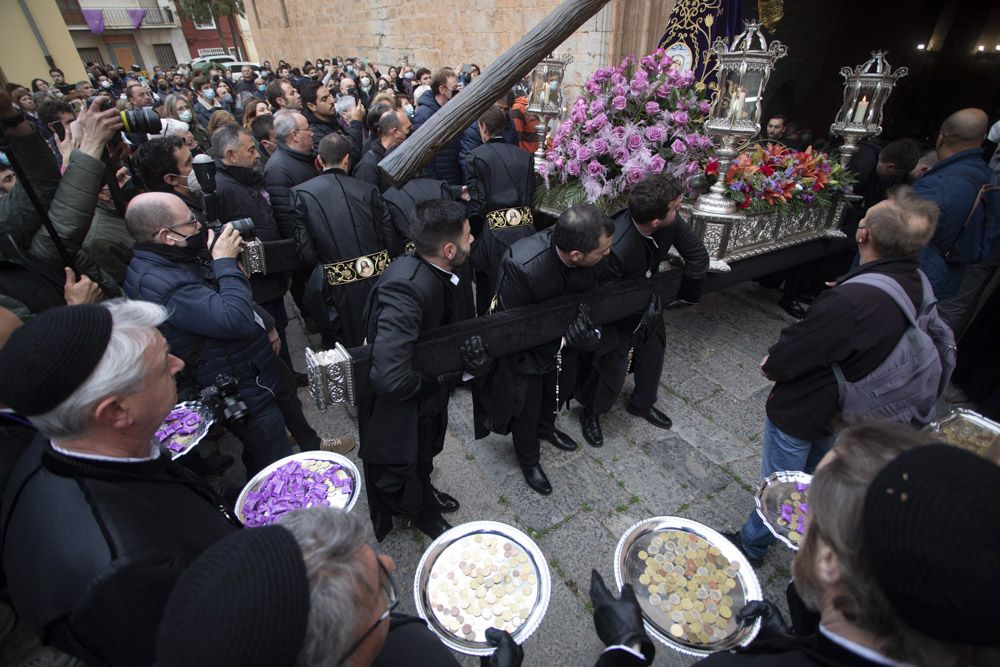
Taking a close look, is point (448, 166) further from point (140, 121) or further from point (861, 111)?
point (861, 111)

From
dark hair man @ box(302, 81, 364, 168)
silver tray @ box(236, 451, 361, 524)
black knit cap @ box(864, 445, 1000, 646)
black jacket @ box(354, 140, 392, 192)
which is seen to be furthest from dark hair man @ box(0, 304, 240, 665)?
dark hair man @ box(302, 81, 364, 168)

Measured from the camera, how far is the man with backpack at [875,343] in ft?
6.79

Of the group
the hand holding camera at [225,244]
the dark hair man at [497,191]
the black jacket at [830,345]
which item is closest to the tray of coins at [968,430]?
the black jacket at [830,345]

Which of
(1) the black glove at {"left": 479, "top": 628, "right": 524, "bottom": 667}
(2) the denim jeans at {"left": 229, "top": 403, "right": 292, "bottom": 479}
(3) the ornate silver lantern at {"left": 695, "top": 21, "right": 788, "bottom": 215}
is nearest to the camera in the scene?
(1) the black glove at {"left": 479, "top": 628, "right": 524, "bottom": 667}

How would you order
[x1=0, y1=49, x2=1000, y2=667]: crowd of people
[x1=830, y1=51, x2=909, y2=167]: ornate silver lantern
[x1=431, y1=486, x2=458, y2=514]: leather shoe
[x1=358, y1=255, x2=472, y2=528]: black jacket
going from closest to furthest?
[x1=0, y1=49, x2=1000, y2=667]: crowd of people → [x1=358, y1=255, x2=472, y2=528]: black jacket → [x1=431, y1=486, x2=458, y2=514]: leather shoe → [x1=830, y1=51, x2=909, y2=167]: ornate silver lantern

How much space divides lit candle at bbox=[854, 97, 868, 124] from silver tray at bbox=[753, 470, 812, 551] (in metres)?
4.39

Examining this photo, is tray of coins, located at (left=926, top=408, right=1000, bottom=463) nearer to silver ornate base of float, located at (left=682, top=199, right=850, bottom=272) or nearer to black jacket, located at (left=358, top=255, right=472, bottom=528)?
silver ornate base of float, located at (left=682, top=199, right=850, bottom=272)

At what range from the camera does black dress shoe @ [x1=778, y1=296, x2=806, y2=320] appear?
5.29m

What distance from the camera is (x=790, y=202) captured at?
4.09 metres

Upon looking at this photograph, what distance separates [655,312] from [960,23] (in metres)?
13.1

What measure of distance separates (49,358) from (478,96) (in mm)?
2288

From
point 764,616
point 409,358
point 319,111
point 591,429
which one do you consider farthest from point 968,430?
point 319,111

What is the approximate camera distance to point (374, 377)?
7.59 ft

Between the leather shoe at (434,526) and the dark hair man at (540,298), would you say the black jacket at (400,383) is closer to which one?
the leather shoe at (434,526)
